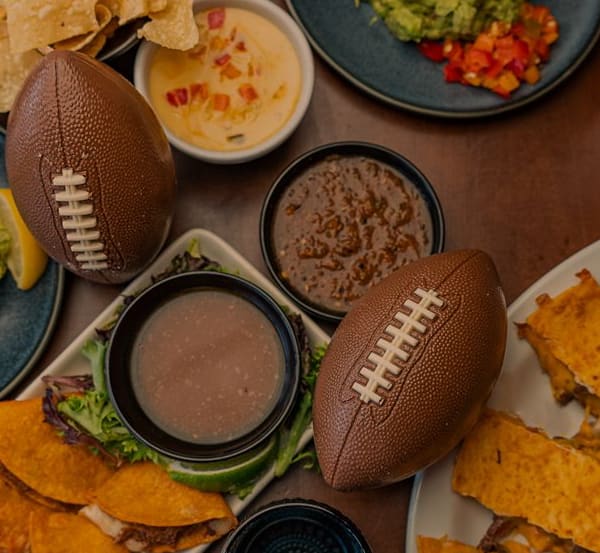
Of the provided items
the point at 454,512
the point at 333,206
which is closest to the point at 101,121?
the point at 333,206

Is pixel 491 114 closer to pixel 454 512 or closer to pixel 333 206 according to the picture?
pixel 333 206

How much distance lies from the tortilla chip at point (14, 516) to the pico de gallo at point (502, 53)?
1.11 meters

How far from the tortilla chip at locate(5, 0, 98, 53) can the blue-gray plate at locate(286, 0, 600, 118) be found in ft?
1.37

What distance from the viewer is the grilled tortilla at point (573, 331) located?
158 centimetres

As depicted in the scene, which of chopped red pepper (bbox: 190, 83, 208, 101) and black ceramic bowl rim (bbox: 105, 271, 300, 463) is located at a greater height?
chopped red pepper (bbox: 190, 83, 208, 101)

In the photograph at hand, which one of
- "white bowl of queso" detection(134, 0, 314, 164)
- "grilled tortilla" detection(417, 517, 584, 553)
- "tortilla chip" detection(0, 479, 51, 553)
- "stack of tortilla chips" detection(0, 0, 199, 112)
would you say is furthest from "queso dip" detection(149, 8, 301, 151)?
"grilled tortilla" detection(417, 517, 584, 553)

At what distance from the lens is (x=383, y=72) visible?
1.81 m

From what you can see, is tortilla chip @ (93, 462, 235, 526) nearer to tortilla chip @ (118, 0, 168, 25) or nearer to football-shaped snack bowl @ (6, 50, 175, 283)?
football-shaped snack bowl @ (6, 50, 175, 283)

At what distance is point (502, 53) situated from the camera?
1785 mm

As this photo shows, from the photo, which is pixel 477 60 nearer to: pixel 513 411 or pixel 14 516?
pixel 513 411

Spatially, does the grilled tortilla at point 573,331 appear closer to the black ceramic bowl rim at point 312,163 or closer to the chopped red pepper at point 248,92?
the black ceramic bowl rim at point 312,163

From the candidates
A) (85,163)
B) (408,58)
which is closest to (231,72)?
(408,58)

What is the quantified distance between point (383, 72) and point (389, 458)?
792 millimetres

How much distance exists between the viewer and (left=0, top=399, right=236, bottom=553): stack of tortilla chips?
1570mm
